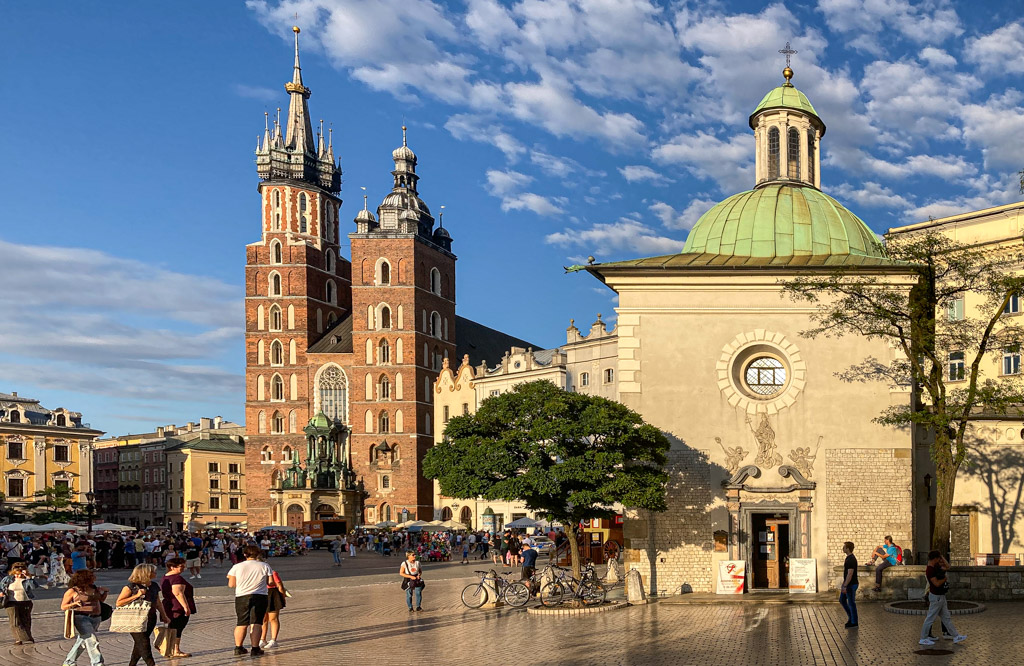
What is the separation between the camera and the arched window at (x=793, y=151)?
30188 millimetres

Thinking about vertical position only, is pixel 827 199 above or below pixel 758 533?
above

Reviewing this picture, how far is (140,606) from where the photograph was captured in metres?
13.8

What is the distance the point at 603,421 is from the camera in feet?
77.0

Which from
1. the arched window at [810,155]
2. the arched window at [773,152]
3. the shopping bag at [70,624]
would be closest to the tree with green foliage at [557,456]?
the arched window at [773,152]

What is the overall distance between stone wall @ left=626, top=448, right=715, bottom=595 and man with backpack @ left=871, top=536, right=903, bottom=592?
145 inches

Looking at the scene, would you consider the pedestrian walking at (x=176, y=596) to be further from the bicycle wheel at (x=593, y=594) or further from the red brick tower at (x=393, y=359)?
the red brick tower at (x=393, y=359)

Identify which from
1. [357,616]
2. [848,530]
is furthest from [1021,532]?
[357,616]

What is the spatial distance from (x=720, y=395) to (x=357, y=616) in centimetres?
985

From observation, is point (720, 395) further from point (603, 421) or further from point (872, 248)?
point (872, 248)

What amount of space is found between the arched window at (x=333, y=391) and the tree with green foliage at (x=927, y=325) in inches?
2674

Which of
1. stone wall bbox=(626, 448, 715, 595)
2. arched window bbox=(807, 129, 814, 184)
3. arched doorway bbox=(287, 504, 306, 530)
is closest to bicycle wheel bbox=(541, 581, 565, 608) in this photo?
stone wall bbox=(626, 448, 715, 595)

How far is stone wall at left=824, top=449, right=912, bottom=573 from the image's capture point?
24250 mm

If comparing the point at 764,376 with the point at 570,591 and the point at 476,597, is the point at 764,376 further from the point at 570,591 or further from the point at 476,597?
the point at 476,597

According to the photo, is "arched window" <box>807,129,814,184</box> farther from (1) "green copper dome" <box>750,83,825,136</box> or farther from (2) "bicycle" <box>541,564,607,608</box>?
(2) "bicycle" <box>541,564,607,608</box>
